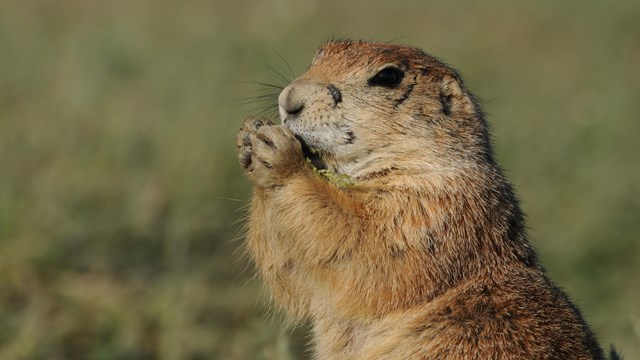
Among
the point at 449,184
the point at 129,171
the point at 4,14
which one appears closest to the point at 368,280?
the point at 449,184

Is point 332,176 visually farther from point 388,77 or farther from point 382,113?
point 388,77

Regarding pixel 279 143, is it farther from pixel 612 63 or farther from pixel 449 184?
pixel 612 63

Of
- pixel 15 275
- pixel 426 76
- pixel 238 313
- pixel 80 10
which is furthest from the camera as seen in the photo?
pixel 80 10

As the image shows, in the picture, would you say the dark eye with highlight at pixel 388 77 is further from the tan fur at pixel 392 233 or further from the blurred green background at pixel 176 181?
the blurred green background at pixel 176 181

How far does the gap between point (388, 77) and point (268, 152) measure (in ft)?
1.86

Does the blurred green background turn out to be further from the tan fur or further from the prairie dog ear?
the prairie dog ear

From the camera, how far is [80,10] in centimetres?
1116

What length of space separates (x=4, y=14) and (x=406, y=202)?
251 inches

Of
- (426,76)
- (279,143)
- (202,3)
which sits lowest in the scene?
(279,143)

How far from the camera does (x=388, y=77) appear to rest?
3582mm

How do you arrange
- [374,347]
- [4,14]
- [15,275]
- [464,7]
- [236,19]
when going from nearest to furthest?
[374,347], [15,275], [4,14], [236,19], [464,7]

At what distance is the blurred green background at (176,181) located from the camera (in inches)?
181

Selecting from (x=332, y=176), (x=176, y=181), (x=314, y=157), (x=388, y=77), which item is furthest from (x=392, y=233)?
(x=176, y=181)

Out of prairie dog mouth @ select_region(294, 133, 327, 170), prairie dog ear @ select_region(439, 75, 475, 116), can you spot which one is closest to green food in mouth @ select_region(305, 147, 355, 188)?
prairie dog mouth @ select_region(294, 133, 327, 170)
